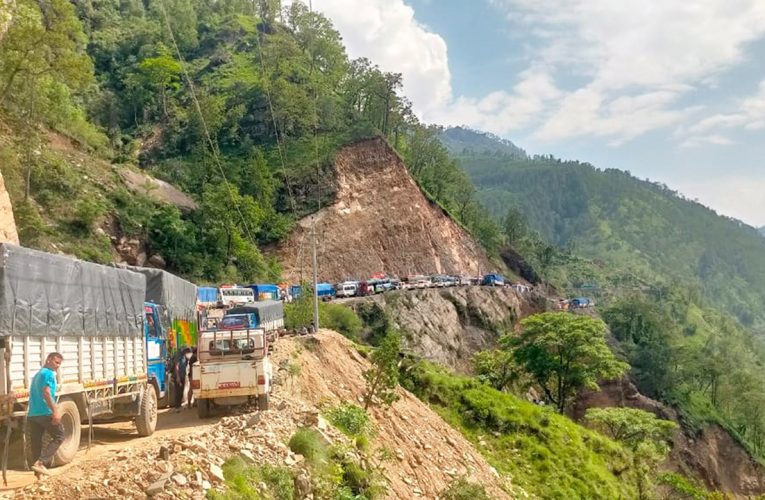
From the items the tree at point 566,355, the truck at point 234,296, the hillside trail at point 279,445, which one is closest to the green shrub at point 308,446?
the hillside trail at point 279,445

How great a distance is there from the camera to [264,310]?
1170 inches

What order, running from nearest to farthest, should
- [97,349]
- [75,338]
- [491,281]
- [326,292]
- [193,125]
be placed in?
[75,338] < [97,349] < [326,292] < [193,125] < [491,281]

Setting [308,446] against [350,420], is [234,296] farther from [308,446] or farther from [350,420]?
[308,446]

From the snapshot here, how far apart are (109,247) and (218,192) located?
11.8 meters

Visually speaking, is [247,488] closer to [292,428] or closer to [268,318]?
[292,428]

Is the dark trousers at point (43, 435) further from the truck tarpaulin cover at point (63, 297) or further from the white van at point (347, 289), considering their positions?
the white van at point (347, 289)

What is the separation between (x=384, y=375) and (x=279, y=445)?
10094mm

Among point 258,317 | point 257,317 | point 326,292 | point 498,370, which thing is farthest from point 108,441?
point 326,292

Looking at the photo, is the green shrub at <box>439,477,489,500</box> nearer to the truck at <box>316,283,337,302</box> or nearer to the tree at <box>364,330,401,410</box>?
the tree at <box>364,330,401,410</box>

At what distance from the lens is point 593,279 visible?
149125 mm

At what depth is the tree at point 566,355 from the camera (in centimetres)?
3941

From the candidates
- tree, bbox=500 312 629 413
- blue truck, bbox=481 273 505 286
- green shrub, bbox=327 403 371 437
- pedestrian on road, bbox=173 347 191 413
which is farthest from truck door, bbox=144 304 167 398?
blue truck, bbox=481 273 505 286

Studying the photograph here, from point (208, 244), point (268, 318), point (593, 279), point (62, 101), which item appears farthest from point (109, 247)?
point (593, 279)

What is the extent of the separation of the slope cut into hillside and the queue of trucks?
143 ft
